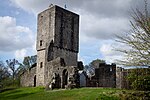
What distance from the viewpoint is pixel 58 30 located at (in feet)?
140

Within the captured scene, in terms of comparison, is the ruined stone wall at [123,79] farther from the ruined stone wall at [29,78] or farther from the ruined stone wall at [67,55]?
the ruined stone wall at [29,78]

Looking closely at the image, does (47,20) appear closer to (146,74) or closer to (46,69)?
(46,69)

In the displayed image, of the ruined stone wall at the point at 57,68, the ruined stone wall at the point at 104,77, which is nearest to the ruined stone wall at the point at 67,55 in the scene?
the ruined stone wall at the point at 57,68

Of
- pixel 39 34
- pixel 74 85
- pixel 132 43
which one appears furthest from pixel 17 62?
pixel 132 43

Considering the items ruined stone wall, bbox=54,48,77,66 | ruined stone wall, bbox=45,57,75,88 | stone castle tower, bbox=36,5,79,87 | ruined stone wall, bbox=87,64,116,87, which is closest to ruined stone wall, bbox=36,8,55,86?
stone castle tower, bbox=36,5,79,87

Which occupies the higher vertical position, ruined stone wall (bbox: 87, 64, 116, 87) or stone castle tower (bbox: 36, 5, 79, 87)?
stone castle tower (bbox: 36, 5, 79, 87)

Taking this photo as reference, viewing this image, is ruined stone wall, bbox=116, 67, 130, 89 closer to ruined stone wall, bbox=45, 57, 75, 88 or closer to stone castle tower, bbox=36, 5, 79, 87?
ruined stone wall, bbox=45, 57, 75, 88

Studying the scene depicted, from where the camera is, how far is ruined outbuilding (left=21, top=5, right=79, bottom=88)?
41875 millimetres

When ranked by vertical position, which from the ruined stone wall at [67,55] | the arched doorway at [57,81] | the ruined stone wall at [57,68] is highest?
the ruined stone wall at [67,55]

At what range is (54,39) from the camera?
4212cm

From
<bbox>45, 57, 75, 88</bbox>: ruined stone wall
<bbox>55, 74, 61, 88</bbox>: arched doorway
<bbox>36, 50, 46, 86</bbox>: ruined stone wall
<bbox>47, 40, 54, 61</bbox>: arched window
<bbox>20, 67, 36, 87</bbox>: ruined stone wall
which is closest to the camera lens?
<bbox>45, 57, 75, 88</bbox>: ruined stone wall

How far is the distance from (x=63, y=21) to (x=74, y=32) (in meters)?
2.74

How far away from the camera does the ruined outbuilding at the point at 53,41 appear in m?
41.9

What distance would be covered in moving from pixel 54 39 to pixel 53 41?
1.13ft
